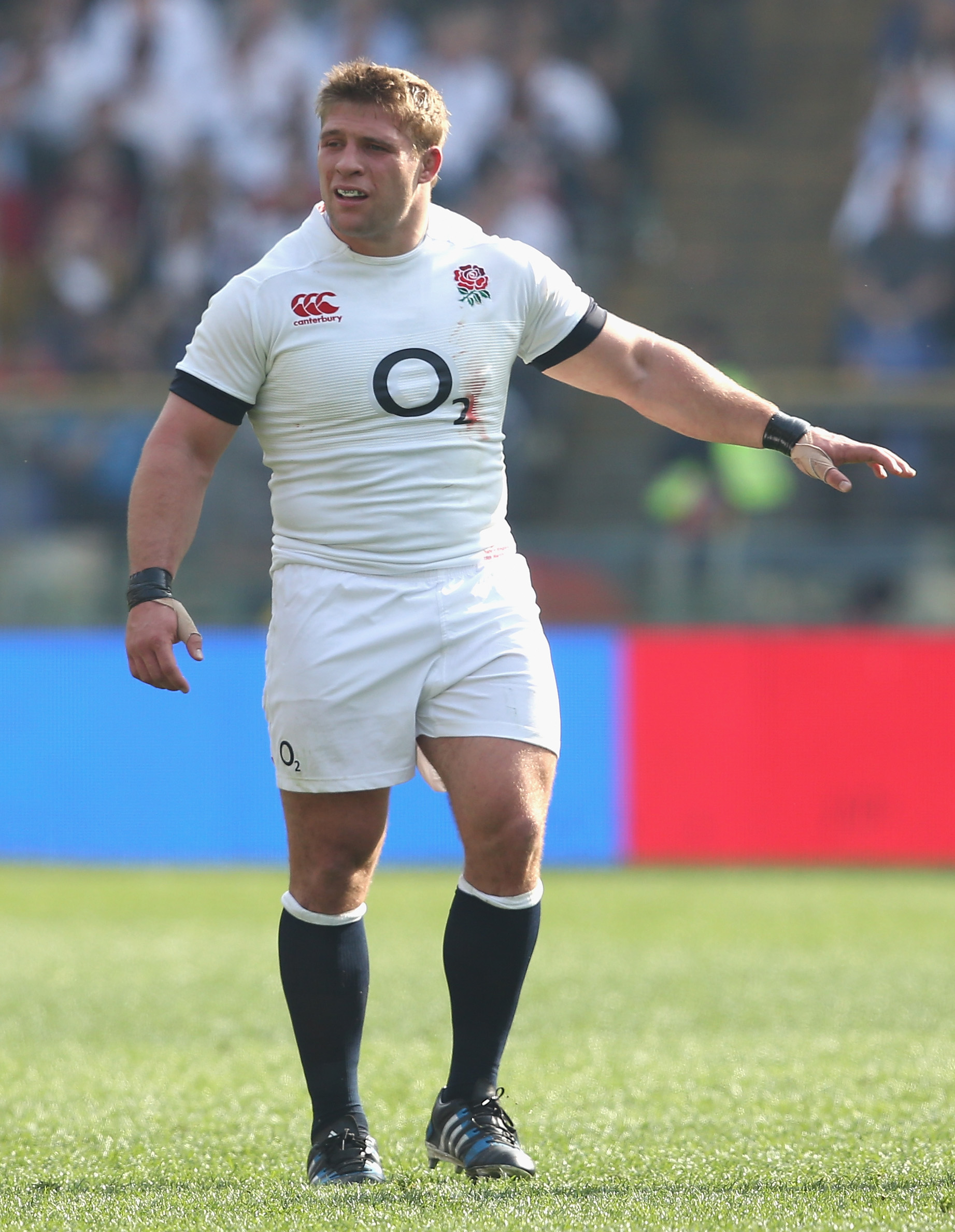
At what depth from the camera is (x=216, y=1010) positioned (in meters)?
5.20

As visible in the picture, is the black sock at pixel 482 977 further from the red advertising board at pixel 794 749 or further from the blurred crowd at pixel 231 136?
the blurred crowd at pixel 231 136

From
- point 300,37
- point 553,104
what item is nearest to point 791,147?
point 553,104

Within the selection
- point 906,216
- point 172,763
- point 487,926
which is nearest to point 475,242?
point 487,926

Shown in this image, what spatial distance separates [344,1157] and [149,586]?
1.09 m

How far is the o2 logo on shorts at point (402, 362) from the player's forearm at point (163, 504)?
36cm

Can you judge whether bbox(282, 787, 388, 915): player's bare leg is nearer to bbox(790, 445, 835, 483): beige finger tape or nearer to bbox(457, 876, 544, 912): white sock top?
bbox(457, 876, 544, 912): white sock top

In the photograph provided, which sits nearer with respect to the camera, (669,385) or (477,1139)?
(477,1139)

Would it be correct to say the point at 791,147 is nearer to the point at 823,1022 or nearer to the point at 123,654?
the point at 123,654

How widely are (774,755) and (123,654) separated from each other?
10.7ft

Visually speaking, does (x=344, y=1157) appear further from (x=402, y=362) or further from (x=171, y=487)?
(x=402, y=362)

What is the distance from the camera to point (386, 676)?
3131mm

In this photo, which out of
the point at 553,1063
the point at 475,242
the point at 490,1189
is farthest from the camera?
the point at 553,1063

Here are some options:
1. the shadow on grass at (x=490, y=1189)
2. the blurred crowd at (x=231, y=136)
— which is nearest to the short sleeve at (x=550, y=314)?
the shadow on grass at (x=490, y=1189)

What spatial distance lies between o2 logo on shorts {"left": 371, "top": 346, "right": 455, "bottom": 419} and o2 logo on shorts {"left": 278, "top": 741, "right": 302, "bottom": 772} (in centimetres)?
65
